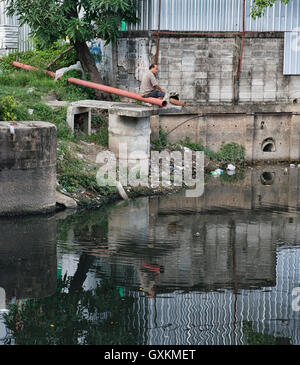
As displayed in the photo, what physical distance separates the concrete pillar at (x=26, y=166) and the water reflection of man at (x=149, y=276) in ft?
10.8

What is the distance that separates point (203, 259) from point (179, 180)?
5217mm

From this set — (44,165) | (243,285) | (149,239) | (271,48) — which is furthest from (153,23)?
(243,285)

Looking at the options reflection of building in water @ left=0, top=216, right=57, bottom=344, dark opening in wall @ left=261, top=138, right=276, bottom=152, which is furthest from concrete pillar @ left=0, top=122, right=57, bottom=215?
dark opening in wall @ left=261, top=138, right=276, bottom=152

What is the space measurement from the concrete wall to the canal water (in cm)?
403

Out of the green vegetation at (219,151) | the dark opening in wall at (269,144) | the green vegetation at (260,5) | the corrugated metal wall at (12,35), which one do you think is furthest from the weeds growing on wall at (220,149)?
the corrugated metal wall at (12,35)

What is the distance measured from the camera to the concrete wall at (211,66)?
1795 centimetres

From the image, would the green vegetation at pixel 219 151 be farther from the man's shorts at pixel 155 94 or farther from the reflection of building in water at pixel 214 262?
the reflection of building in water at pixel 214 262

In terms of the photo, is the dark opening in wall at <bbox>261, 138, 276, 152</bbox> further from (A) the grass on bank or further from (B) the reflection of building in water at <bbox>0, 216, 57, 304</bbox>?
(B) the reflection of building in water at <bbox>0, 216, 57, 304</bbox>

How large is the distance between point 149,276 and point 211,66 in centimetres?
903

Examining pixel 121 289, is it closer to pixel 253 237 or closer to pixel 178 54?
pixel 253 237

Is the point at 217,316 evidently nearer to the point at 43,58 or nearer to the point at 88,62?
the point at 88,62

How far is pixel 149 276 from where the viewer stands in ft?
34.3

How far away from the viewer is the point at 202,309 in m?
9.27

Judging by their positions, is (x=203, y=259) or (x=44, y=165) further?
(x=44, y=165)
